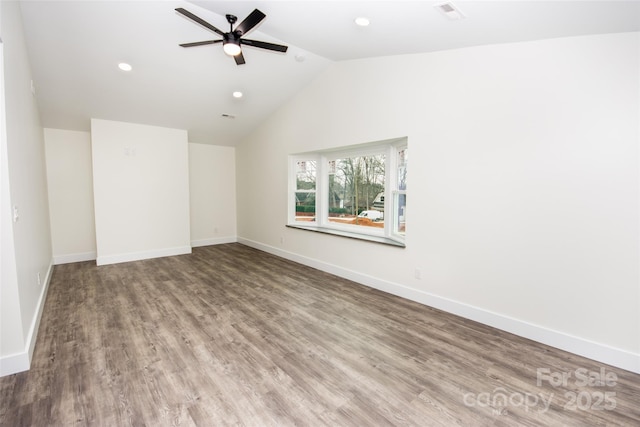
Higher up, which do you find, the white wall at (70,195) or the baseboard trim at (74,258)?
the white wall at (70,195)

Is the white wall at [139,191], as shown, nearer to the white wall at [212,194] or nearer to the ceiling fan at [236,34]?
the white wall at [212,194]

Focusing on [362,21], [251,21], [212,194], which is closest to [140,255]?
[212,194]

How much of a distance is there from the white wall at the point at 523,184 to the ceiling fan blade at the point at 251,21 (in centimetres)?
173

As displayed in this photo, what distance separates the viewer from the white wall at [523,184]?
2.11 meters

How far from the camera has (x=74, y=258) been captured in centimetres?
515

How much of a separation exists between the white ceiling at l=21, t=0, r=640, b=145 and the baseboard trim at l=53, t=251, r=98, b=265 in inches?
89.4

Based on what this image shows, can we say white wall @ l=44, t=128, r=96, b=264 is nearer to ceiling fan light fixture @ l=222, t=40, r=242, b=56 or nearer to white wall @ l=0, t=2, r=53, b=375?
white wall @ l=0, t=2, r=53, b=375

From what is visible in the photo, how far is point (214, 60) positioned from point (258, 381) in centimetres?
380

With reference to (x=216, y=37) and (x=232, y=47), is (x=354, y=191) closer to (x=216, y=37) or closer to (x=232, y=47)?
(x=232, y=47)

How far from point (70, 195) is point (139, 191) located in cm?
118

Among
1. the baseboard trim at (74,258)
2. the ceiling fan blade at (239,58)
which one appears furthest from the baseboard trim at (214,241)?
the ceiling fan blade at (239,58)

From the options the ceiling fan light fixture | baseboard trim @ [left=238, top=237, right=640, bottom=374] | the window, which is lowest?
baseboard trim @ [left=238, top=237, right=640, bottom=374]

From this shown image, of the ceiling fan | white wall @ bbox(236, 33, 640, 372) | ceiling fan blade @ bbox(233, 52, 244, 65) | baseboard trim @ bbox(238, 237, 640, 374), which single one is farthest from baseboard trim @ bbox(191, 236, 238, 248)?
the ceiling fan

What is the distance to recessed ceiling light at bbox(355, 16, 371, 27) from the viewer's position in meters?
2.59
